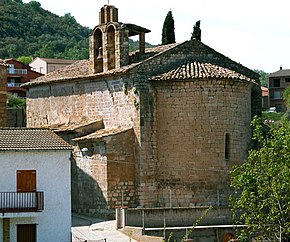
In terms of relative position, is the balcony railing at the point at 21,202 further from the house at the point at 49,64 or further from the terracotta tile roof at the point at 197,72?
the house at the point at 49,64

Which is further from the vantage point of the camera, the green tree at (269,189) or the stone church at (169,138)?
the stone church at (169,138)

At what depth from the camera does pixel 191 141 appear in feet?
110

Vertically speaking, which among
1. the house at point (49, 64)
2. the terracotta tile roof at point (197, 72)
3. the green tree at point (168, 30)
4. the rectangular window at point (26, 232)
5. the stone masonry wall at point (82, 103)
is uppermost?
the house at point (49, 64)

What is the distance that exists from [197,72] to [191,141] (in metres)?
2.91

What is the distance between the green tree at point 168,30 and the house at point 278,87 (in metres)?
48.9

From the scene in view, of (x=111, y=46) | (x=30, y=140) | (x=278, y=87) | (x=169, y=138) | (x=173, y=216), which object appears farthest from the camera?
(x=278, y=87)

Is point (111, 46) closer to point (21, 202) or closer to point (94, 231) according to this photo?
point (94, 231)

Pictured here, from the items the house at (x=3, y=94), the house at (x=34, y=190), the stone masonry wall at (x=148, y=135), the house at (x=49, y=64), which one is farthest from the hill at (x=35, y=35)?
the house at (x=34, y=190)

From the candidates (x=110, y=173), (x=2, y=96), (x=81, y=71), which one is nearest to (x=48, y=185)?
(x=110, y=173)

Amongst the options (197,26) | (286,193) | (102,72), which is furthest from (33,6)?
(286,193)

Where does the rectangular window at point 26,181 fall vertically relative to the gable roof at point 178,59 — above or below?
below

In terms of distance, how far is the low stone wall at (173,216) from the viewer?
3098 cm

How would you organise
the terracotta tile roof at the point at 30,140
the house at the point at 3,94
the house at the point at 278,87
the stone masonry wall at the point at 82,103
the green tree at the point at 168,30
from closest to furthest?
the terracotta tile roof at the point at 30,140 → the stone masonry wall at the point at 82,103 → the house at the point at 3,94 → the green tree at the point at 168,30 → the house at the point at 278,87

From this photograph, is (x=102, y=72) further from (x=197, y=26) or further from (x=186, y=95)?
(x=197, y=26)
